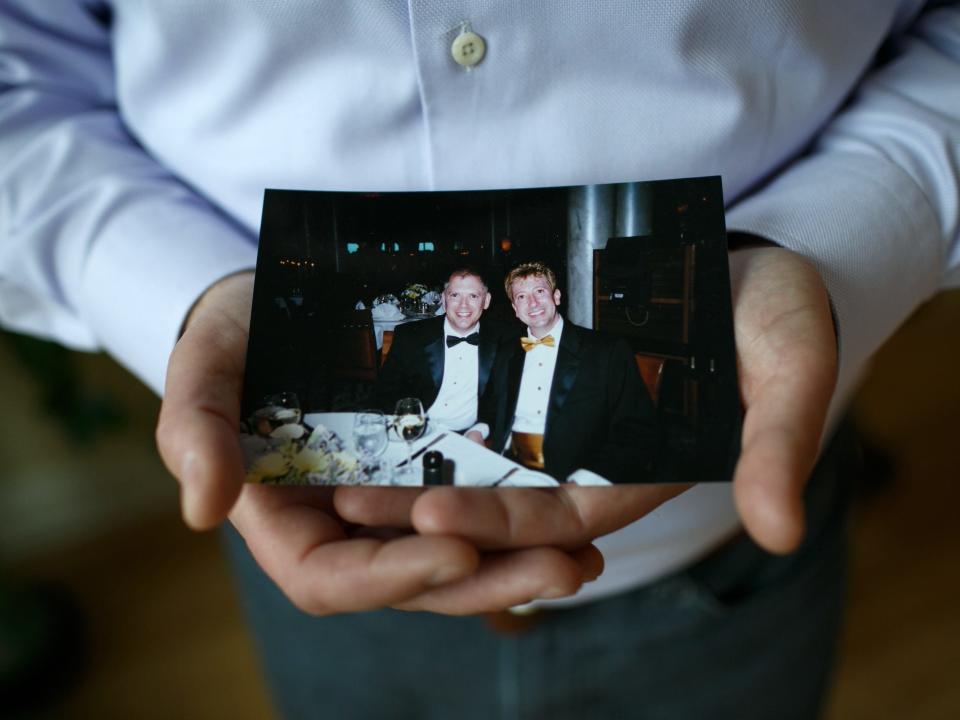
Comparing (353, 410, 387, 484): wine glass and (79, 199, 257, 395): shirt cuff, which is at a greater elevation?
Result: (79, 199, 257, 395): shirt cuff

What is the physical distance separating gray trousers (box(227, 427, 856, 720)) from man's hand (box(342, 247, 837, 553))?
256 millimetres

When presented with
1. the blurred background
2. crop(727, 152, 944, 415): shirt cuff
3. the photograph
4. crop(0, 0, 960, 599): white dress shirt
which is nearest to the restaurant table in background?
the photograph

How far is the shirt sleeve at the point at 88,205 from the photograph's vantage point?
0.56 m

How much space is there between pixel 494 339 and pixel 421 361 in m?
0.05

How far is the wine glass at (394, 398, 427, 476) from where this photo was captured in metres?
0.44

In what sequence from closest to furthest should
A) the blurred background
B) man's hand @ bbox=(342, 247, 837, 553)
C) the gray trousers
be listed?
1. man's hand @ bbox=(342, 247, 837, 553)
2. the gray trousers
3. the blurred background

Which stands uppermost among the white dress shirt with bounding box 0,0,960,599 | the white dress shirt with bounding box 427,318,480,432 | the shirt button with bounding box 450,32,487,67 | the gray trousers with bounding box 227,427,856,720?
the shirt button with bounding box 450,32,487,67

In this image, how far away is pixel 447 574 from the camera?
1.25 feet

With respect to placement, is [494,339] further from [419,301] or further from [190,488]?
[190,488]

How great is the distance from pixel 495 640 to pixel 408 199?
1.29ft

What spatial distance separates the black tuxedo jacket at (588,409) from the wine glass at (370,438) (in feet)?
0.19

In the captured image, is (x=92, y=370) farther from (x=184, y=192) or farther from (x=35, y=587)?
(x=184, y=192)

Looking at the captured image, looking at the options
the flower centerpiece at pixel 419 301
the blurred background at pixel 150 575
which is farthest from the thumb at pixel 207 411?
the blurred background at pixel 150 575

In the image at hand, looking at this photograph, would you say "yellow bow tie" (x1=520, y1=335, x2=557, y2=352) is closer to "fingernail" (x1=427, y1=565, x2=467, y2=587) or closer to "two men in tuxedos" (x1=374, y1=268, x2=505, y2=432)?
"two men in tuxedos" (x1=374, y1=268, x2=505, y2=432)
